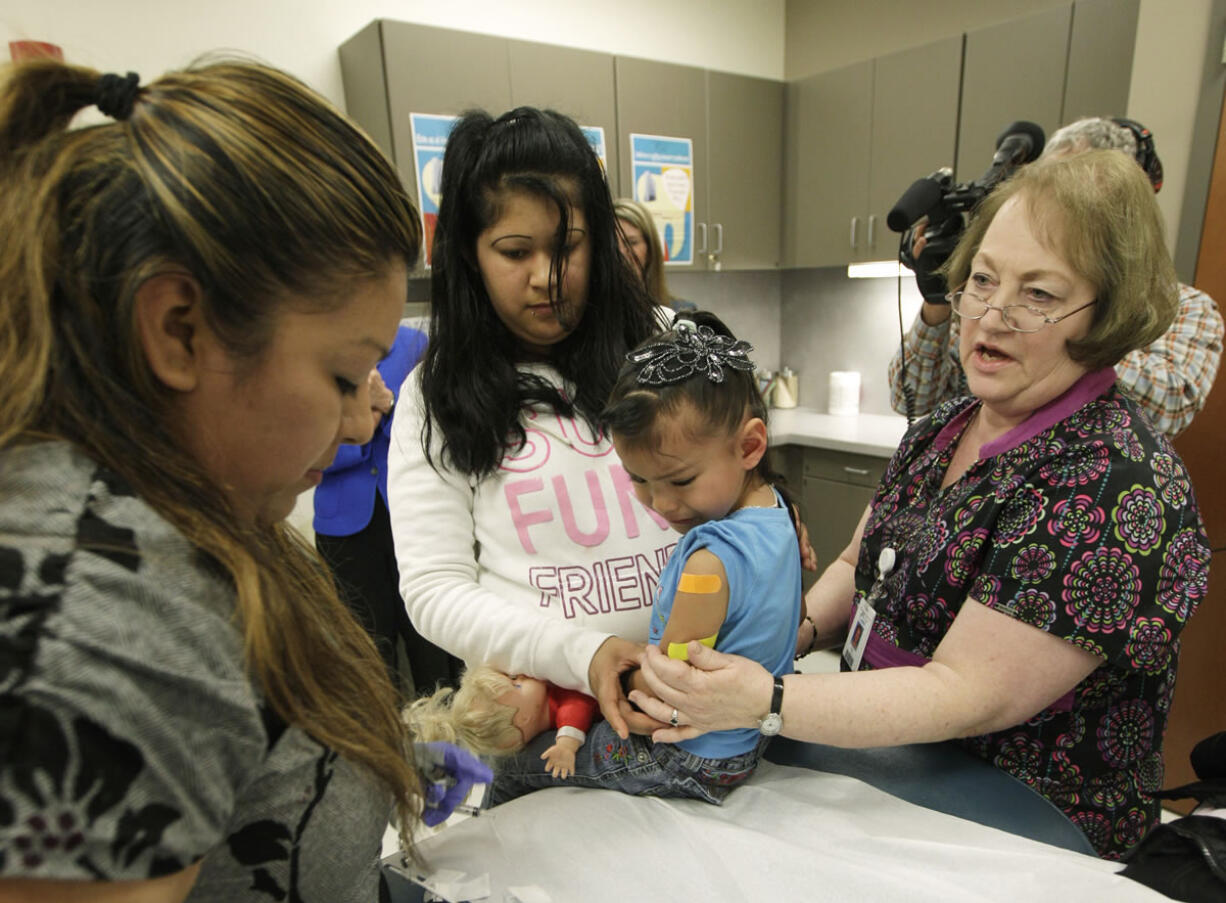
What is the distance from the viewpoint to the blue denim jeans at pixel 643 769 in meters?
0.98

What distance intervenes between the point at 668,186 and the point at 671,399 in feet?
7.86

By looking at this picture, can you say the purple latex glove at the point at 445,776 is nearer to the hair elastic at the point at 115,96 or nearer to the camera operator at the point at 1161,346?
the hair elastic at the point at 115,96

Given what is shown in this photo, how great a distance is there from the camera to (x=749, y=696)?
94cm

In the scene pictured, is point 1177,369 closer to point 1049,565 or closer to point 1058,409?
point 1058,409

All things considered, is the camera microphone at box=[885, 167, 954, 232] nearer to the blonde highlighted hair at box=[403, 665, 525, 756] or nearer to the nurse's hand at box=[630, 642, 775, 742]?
the nurse's hand at box=[630, 642, 775, 742]

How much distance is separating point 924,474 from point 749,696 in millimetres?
524

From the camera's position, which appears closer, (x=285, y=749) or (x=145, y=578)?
(x=145, y=578)

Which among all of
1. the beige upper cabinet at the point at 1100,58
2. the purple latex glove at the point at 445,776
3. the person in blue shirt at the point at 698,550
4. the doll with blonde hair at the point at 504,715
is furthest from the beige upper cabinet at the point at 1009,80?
the purple latex glove at the point at 445,776

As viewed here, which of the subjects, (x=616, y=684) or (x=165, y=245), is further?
(x=616, y=684)

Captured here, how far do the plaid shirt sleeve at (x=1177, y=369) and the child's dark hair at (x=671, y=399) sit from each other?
44.9 inches

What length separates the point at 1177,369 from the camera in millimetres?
1684

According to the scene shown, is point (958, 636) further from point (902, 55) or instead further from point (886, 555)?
point (902, 55)

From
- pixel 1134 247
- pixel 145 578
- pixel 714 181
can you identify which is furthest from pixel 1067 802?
pixel 714 181

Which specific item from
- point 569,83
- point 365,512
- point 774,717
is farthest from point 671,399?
point 569,83
